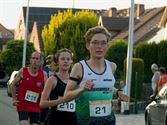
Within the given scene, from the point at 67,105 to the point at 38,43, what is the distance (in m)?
68.6

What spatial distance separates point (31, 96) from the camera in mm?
9641

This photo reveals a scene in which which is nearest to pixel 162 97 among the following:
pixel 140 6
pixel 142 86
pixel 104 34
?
pixel 104 34

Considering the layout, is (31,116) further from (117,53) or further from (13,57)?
(13,57)

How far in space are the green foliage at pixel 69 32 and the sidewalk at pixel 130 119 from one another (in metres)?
34.3

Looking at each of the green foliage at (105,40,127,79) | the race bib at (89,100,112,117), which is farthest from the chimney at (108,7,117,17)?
the race bib at (89,100,112,117)

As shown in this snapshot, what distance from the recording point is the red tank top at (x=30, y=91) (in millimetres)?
9703

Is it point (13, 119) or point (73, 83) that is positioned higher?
point (73, 83)

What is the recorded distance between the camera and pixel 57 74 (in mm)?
7898

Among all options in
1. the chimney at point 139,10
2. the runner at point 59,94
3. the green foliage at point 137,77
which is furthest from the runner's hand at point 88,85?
the chimney at point 139,10

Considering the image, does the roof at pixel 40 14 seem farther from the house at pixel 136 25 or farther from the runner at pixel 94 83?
the runner at pixel 94 83

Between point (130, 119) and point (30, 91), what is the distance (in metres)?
10.8

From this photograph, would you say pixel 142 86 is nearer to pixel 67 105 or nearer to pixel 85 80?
pixel 67 105

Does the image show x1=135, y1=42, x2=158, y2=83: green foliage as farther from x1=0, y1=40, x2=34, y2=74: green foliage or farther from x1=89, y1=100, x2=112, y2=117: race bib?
x1=89, y1=100, x2=112, y2=117: race bib

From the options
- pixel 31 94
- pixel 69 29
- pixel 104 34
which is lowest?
pixel 31 94
